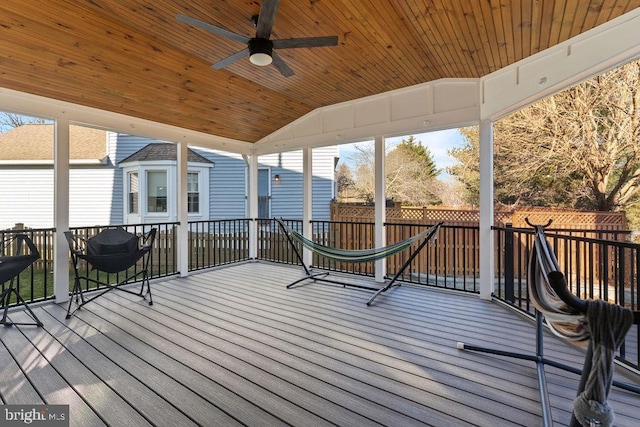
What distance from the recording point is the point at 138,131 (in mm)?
4426

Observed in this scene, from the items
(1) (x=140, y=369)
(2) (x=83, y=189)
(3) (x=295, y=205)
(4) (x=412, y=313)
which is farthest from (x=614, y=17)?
(2) (x=83, y=189)

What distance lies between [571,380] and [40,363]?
3711 mm

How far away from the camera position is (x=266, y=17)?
90.4 inches

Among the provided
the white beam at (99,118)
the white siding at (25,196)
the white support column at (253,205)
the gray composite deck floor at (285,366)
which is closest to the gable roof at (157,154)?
the white siding at (25,196)

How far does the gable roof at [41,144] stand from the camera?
27.4 ft

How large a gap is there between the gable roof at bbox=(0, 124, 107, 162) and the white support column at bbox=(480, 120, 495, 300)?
9.13 metres

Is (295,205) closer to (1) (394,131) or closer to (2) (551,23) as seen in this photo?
(1) (394,131)

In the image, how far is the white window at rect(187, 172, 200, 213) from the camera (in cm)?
845

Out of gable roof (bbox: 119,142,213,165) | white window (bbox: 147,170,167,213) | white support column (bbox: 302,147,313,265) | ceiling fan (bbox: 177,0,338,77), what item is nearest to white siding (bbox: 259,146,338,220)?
gable roof (bbox: 119,142,213,165)

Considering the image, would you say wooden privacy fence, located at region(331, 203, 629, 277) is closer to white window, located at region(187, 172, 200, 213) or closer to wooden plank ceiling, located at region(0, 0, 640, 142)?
wooden plank ceiling, located at region(0, 0, 640, 142)

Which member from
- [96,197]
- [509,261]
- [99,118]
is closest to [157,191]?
[96,197]

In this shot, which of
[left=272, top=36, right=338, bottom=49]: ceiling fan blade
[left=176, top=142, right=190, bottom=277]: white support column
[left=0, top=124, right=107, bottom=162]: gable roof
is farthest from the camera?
[left=0, top=124, right=107, bottom=162]: gable roof

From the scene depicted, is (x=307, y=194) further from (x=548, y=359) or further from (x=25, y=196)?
(x=25, y=196)

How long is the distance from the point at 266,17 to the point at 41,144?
9.91m
